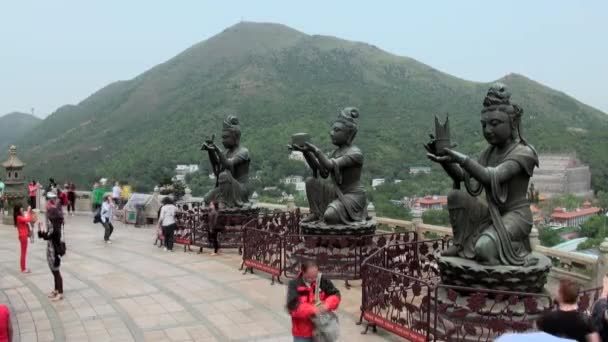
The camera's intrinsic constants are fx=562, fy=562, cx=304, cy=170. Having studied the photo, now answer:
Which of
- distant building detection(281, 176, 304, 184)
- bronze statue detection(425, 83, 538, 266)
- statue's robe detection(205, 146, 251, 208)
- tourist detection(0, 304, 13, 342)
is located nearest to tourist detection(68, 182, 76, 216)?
statue's robe detection(205, 146, 251, 208)

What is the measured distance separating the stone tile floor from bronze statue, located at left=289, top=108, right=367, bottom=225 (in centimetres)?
146

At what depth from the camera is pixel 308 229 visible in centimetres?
1134

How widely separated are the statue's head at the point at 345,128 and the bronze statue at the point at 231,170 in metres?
3.60

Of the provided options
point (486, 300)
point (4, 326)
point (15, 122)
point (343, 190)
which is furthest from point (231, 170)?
point (15, 122)

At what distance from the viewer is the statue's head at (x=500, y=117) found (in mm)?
7402

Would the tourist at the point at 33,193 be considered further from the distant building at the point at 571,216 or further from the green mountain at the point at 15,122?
the green mountain at the point at 15,122

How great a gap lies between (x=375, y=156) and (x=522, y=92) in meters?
24.9

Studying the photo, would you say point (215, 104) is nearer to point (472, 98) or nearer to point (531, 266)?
point (472, 98)

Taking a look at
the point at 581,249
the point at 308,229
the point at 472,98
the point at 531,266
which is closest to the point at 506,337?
the point at 531,266

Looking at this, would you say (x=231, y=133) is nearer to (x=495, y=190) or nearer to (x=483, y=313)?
(x=495, y=190)

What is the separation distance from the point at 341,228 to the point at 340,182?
96 cm

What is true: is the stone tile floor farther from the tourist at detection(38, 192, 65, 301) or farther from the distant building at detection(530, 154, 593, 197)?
the distant building at detection(530, 154, 593, 197)

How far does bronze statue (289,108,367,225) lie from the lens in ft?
36.3

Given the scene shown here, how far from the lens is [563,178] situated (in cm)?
2489
